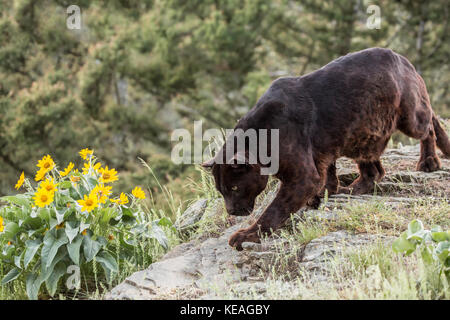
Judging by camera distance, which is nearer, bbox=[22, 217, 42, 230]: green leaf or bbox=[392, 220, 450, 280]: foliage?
bbox=[392, 220, 450, 280]: foliage

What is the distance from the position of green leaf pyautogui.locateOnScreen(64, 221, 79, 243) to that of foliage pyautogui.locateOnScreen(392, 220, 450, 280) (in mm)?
2033

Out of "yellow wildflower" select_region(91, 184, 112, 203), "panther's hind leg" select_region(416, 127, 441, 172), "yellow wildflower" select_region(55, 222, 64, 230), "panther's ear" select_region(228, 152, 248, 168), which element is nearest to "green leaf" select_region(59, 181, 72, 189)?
"yellow wildflower" select_region(91, 184, 112, 203)

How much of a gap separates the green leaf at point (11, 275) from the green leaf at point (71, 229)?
1.64ft

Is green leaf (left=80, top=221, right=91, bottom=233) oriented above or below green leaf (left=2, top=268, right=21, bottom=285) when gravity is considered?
above

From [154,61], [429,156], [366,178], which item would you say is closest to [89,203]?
[366,178]

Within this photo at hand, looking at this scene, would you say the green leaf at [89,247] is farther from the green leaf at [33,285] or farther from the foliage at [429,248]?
the foliage at [429,248]

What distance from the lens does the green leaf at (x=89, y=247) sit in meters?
3.66

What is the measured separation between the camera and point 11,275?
12.3 feet

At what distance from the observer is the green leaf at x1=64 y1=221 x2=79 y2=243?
3545 mm

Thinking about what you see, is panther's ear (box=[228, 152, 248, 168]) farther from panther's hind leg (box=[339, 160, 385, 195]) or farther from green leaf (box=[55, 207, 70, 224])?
panther's hind leg (box=[339, 160, 385, 195])

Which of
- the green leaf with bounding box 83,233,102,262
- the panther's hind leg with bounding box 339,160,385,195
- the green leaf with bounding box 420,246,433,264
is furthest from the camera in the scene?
the panther's hind leg with bounding box 339,160,385,195

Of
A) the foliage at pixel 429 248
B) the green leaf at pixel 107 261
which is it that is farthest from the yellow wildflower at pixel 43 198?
the foliage at pixel 429 248

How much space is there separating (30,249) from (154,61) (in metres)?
13.1

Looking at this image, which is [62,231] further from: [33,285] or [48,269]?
[33,285]
